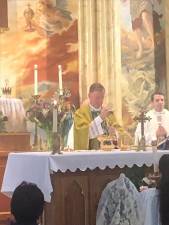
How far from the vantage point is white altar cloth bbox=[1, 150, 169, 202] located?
520 cm

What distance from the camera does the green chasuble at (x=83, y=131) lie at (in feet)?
21.3

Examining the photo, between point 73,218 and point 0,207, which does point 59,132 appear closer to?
point 73,218

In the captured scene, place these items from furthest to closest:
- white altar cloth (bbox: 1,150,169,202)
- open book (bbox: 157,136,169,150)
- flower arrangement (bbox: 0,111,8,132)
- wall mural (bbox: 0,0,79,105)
→ wall mural (bbox: 0,0,79,105) → flower arrangement (bbox: 0,111,8,132) → open book (bbox: 157,136,169,150) → white altar cloth (bbox: 1,150,169,202)

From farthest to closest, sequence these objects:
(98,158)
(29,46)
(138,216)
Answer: (29,46) → (98,158) → (138,216)

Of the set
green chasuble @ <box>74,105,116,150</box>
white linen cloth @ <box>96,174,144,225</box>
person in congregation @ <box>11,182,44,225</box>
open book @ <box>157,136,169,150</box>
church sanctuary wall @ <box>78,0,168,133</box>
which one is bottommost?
white linen cloth @ <box>96,174,144,225</box>

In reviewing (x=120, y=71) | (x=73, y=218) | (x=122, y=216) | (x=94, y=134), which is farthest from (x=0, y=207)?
(x=120, y=71)

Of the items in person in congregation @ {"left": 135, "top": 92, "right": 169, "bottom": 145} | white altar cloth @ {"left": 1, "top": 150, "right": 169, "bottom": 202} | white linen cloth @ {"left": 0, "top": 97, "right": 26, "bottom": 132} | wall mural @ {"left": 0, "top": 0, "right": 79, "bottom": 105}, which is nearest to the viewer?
white altar cloth @ {"left": 1, "top": 150, "right": 169, "bottom": 202}

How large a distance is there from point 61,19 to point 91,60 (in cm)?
91

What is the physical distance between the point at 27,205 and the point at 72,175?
2.16 meters

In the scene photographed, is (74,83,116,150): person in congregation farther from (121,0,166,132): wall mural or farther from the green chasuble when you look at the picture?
(121,0,166,132): wall mural

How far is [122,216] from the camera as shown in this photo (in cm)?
506

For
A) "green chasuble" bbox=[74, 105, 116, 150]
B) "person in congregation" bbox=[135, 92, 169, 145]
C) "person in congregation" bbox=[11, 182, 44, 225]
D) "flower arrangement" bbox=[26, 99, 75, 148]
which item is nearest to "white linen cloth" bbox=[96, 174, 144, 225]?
"flower arrangement" bbox=[26, 99, 75, 148]

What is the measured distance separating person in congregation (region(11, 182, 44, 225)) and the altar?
177 centimetres

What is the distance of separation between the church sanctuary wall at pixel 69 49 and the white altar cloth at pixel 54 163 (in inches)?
181
